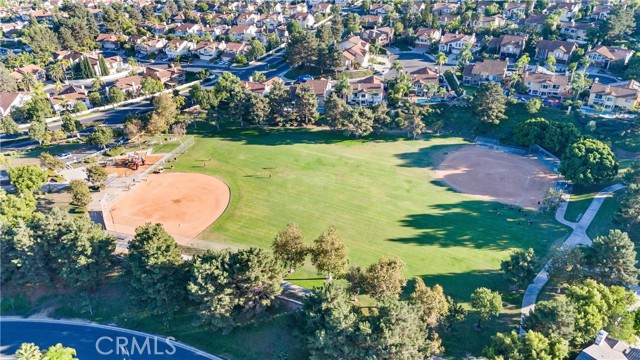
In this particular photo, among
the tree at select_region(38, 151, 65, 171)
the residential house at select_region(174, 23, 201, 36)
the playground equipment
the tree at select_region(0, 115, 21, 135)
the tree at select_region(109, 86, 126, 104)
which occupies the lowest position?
the playground equipment

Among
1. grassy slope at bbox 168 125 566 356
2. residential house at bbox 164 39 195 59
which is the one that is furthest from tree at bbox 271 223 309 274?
residential house at bbox 164 39 195 59

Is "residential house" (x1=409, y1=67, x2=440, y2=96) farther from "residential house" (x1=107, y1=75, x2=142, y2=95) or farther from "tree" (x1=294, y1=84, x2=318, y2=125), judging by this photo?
"residential house" (x1=107, y1=75, x2=142, y2=95)

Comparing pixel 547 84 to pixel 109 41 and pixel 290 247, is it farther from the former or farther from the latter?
pixel 109 41

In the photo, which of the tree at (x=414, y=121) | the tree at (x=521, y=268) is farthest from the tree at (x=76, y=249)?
the tree at (x=414, y=121)

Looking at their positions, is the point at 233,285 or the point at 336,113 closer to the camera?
the point at 233,285

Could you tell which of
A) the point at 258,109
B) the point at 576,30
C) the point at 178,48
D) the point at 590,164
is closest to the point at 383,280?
the point at 590,164

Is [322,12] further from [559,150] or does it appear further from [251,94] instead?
[559,150]
